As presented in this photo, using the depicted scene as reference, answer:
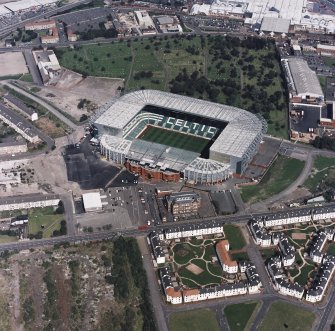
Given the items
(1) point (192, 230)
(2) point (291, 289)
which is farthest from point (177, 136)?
(2) point (291, 289)

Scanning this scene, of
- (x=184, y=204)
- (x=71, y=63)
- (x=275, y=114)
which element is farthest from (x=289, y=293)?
(x=71, y=63)

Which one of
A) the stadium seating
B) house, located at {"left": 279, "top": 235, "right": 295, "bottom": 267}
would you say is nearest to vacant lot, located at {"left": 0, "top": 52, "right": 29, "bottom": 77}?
the stadium seating

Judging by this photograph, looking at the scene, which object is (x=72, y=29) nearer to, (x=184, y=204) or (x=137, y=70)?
(x=137, y=70)

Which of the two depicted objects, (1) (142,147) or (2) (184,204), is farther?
(1) (142,147)

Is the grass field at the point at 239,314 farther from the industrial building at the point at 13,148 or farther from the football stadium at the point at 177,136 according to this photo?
the industrial building at the point at 13,148

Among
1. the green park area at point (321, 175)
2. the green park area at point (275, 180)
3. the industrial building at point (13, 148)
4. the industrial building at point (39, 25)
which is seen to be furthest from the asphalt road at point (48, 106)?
the green park area at point (321, 175)
